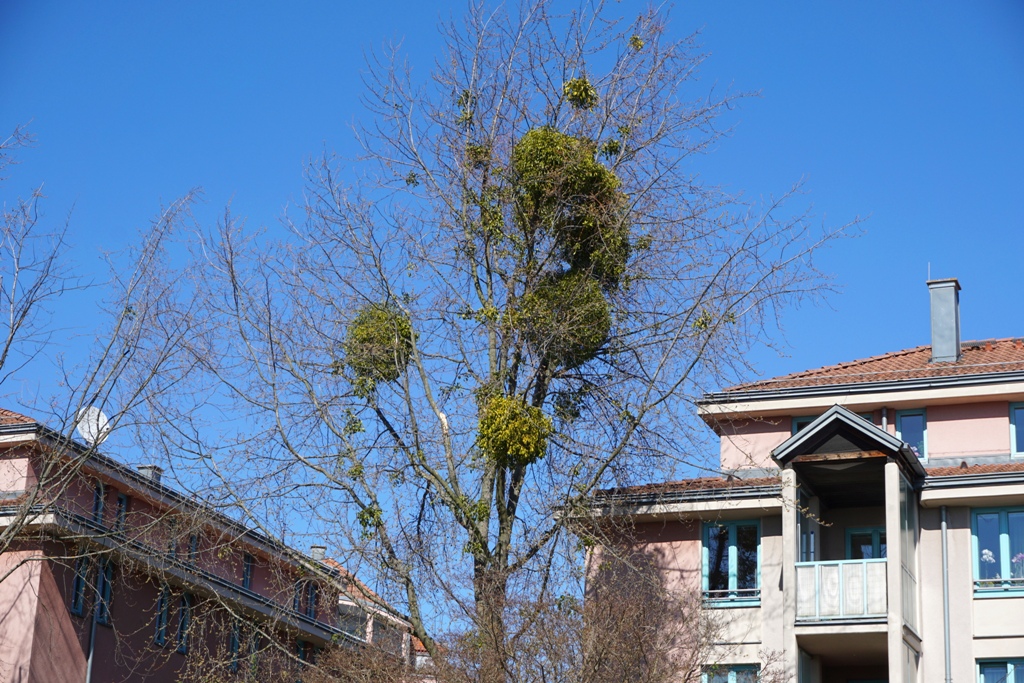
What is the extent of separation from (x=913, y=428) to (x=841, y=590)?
16.1ft

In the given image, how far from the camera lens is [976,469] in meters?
26.1

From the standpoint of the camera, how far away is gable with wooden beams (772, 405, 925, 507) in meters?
24.8

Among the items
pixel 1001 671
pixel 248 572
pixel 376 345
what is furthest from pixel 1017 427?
pixel 248 572

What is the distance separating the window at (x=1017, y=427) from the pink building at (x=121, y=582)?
41.8 feet

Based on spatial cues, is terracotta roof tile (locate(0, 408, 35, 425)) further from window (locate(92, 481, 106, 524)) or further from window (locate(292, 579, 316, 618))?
window (locate(292, 579, 316, 618))

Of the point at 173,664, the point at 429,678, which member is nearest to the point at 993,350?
the point at 429,678

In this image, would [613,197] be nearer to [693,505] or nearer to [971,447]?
[693,505]

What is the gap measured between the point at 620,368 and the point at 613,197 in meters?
3.00

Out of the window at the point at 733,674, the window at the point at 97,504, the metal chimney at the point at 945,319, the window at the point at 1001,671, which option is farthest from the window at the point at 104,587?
the metal chimney at the point at 945,319

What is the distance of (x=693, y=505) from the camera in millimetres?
26609

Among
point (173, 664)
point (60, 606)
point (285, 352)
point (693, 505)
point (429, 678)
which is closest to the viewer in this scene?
point (429, 678)

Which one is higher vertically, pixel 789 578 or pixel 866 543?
pixel 866 543

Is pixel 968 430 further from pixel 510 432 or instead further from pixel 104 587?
pixel 104 587

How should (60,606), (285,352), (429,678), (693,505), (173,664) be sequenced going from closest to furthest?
(429,678), (285,352), (693,505), (60,606), (173,664)
